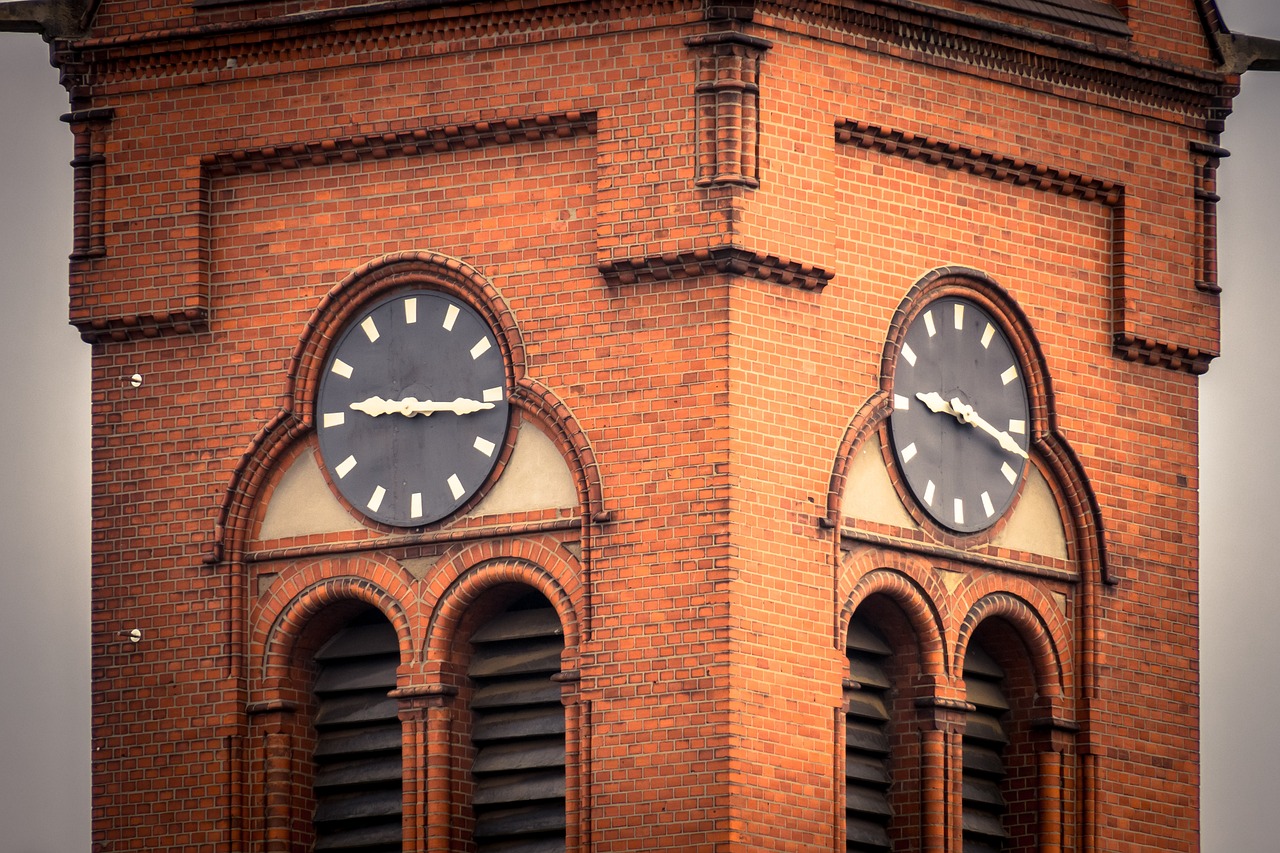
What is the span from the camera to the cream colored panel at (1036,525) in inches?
1869

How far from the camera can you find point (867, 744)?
46469mm

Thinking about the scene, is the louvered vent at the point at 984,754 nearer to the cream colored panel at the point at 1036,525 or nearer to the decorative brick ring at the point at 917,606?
the decorative brick ring at the point at 917,606

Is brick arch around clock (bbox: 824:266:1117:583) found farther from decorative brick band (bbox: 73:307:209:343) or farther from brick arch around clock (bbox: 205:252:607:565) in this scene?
decorative brick band (bbox: 73:307:209:343)

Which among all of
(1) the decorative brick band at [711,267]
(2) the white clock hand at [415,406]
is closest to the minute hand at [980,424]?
(1) the decorative brick band at [711,267]

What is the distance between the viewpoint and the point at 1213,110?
163 feet

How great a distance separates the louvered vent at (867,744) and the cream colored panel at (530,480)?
9.62ft

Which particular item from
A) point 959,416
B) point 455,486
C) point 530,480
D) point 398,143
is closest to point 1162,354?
point 959,416

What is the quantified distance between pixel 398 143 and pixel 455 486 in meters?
3.14

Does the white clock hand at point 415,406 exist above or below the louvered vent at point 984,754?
above

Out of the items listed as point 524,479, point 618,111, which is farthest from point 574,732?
point 618,111

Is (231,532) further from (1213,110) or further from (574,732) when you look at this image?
(1213,110)

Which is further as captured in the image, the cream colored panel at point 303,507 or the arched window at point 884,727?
the cream colored panel at point 303,507

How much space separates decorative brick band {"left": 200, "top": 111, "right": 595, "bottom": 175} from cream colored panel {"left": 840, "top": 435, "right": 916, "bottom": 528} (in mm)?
3663

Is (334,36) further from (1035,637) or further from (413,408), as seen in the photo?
(1035,637)
